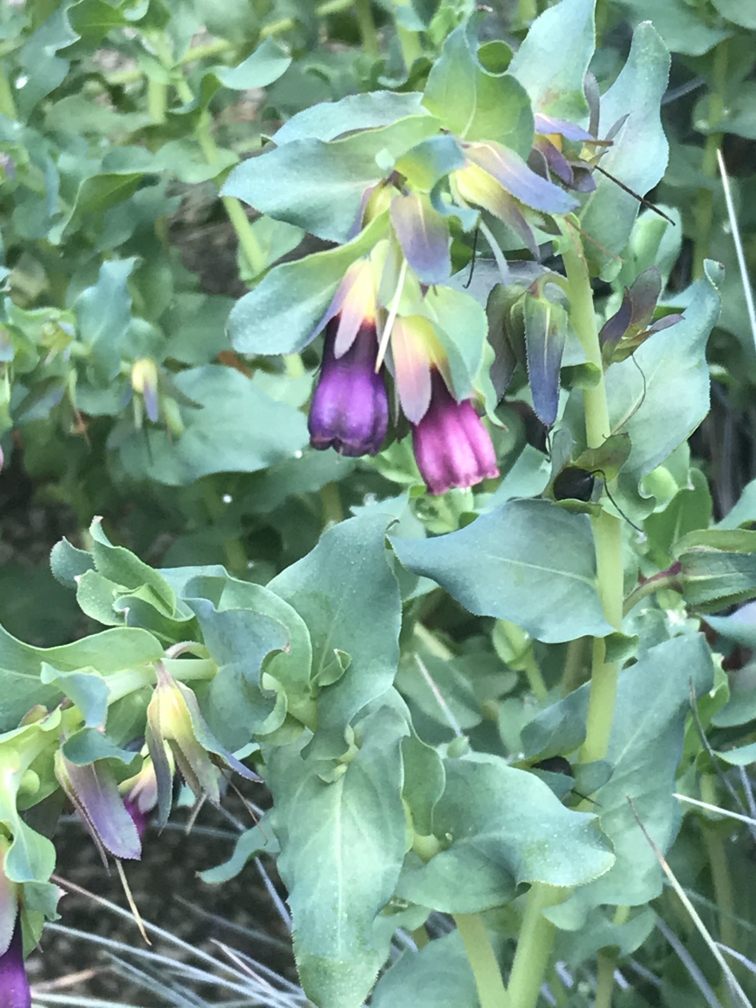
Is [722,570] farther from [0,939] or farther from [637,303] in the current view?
[0,939]

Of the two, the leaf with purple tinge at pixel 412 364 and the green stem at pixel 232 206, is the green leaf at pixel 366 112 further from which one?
the green stem at pixel 232 206

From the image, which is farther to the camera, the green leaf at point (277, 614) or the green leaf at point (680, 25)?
the green leaf at point (680, 25)

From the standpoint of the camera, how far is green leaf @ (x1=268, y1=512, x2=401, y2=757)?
0.37 m

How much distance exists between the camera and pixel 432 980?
1.59 feet

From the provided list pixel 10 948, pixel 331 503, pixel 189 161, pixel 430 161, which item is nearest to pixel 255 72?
pixel 189 161

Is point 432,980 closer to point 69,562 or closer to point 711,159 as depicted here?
point 69,562

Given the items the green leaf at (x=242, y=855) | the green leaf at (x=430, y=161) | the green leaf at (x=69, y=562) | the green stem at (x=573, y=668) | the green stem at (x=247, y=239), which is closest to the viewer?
the green leaf at (x=430, y=161)

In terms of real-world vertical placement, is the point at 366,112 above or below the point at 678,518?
above

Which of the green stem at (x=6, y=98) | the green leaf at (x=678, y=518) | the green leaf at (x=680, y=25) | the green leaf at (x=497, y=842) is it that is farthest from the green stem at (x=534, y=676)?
the green stem at (x=6, y=98)

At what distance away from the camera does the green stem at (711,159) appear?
2.63ft

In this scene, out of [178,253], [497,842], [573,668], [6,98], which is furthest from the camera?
[178,253]

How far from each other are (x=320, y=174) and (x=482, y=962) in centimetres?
35

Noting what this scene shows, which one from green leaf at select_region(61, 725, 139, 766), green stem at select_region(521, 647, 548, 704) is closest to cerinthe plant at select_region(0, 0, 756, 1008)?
green leaf at select_region(61, 725, 139, 766)

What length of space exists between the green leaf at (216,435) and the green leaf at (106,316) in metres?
0.08
